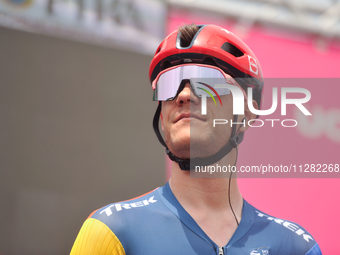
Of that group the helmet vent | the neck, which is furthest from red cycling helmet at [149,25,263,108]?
the neck

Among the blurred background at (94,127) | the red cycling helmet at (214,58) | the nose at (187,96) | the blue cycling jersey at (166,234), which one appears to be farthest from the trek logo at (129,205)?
the blurred background at (94,127)

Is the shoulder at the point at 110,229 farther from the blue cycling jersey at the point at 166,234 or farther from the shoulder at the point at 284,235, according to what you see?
the shoulder at the point at 284,235

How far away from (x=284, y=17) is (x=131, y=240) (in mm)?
4216

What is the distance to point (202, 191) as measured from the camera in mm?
1969

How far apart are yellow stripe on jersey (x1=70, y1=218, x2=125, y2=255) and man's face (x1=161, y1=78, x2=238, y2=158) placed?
55 centimetres

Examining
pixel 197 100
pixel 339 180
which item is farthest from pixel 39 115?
pixel 339 180

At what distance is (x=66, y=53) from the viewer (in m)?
3.61

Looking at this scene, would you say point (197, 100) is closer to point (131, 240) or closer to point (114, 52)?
point (131, 240)

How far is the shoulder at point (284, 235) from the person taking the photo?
1918 mm

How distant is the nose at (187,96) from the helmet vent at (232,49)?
0.35 m

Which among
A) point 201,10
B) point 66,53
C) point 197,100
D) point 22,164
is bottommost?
point 22,164

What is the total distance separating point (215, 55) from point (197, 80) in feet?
0.64

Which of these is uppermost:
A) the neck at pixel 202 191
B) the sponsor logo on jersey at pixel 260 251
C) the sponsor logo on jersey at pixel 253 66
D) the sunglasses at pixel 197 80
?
the sponsor logo on jersey at pixel 253 66

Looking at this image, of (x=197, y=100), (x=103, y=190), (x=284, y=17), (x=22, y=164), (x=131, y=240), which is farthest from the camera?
(x=284, y=17)
